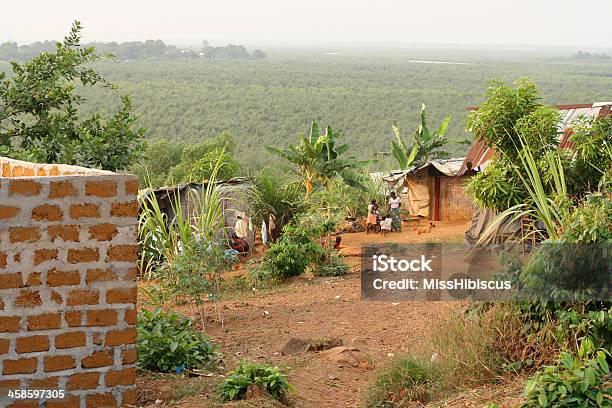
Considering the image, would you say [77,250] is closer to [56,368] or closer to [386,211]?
[56,368]

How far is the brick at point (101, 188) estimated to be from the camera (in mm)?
5156

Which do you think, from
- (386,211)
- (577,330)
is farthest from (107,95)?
(577,330)

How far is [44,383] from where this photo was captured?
510 centimetres

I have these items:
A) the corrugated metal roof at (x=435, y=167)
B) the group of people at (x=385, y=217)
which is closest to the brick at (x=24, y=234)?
the group of people at (x=385, y=217)

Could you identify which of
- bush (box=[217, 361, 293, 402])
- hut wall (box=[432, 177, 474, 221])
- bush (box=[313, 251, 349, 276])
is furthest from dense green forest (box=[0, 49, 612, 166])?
bush (box=[217, 361, 293, 402])

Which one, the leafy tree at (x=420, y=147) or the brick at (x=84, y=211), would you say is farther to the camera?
the leafy tree at (x=420, y=147)

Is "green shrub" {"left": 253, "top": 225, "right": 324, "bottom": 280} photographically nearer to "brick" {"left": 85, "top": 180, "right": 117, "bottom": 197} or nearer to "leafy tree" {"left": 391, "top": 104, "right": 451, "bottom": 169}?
"brick" {"left": 85, "top": 180, "right": 117, "bottom": 197}

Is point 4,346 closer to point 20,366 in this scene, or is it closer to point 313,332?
point 20,366

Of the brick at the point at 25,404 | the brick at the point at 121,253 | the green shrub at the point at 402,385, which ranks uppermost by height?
the brick at the point at 121,253

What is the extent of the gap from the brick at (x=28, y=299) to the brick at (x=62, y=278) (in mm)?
98

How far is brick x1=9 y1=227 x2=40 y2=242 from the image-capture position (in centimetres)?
501

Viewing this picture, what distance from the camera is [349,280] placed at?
11898 millimetres

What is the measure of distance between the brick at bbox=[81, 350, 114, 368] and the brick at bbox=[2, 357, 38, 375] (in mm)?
282

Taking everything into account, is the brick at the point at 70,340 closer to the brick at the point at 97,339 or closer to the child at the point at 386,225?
the brick at the point at 97,339
